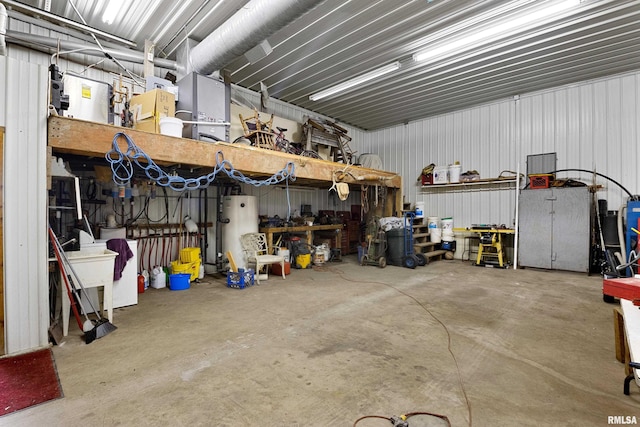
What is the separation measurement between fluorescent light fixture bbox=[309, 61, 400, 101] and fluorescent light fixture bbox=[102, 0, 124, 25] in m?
4.03

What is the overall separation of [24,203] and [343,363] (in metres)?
3.10

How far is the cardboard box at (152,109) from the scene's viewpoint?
3773 millimetres

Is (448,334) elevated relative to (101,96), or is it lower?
lower

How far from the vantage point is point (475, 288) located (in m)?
4.79

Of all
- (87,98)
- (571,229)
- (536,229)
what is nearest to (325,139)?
(87,98)

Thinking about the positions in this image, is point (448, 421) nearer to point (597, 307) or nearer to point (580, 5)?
point (597, 307)

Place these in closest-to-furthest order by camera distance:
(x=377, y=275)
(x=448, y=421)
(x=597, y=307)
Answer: (x=448, y=421)
(x=597, y=307)
(x=377, y=275)

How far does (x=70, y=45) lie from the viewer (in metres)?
4.41

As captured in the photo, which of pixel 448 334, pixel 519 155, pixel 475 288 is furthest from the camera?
pixel 519 155

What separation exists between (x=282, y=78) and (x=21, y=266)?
17.8 feet

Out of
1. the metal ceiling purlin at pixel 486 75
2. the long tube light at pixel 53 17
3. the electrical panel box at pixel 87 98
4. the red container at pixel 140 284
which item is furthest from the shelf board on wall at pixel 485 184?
the long tube light at pixel 53 17

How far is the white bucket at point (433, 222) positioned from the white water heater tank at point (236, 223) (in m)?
4.92

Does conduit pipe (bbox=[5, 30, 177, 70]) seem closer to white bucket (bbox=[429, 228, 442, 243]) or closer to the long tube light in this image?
the long tube light

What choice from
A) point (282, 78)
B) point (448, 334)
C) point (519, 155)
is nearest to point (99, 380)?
point (448, 334)
